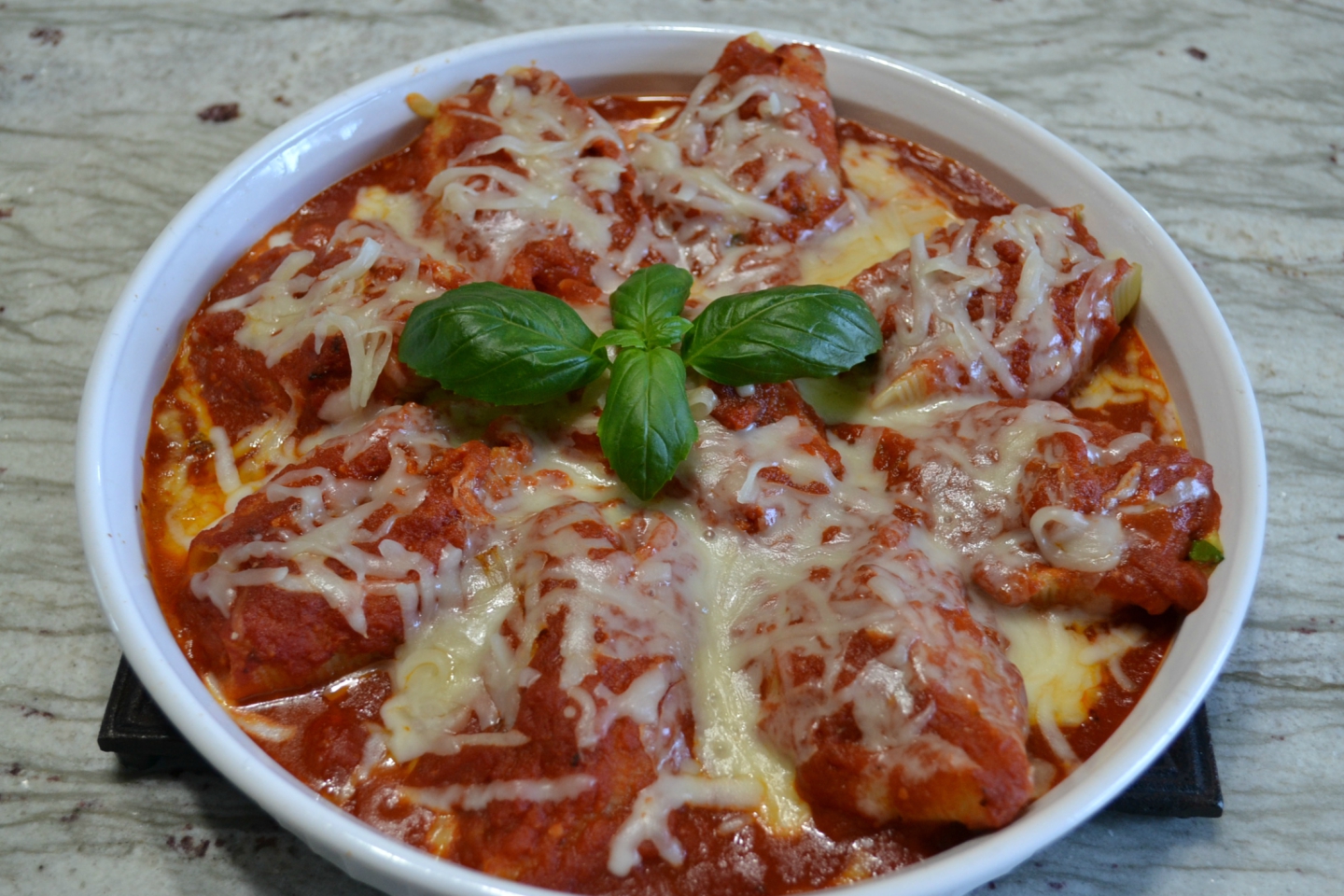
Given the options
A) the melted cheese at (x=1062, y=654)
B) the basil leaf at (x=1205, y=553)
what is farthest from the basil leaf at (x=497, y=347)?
the basil leaf at (x=1205, y=553)

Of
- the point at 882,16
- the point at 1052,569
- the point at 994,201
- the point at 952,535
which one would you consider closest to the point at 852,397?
the point at 952,535

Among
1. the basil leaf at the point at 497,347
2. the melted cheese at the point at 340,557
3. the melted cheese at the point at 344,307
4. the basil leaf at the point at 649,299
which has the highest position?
the basil leaf at the point at 649,299

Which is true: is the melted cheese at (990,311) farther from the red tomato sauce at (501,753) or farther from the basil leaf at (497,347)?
the basil leaf at (497,347)


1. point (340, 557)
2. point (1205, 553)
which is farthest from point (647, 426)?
point (1205, 553)

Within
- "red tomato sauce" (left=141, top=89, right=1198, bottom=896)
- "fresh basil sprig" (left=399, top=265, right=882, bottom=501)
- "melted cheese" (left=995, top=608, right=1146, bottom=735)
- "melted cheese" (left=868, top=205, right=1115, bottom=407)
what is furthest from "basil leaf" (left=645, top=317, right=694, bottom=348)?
"melted cheese" (left=995, top=608, right=1146, bottom=735)

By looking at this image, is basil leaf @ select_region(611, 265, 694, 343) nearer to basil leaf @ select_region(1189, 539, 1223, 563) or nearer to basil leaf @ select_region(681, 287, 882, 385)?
basil leaf @ select_region(681, 287, 882, 385)

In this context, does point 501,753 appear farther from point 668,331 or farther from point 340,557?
point 668,331

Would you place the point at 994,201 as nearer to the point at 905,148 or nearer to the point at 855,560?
the point at 905,148
